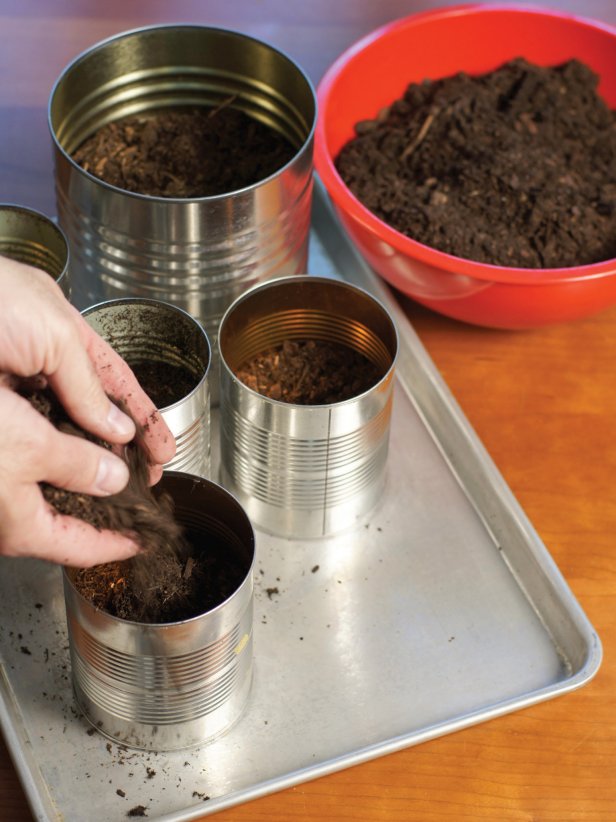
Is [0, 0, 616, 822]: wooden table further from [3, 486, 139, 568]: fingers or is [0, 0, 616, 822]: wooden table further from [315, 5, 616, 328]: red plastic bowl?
[3, 486, 139, 568]: fingers

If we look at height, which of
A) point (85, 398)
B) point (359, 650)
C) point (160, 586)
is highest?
point (85, 398)

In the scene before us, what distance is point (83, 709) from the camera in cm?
107

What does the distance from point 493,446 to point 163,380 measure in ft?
1.33

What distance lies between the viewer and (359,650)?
114cm

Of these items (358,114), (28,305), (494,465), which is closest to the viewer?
(28,305)

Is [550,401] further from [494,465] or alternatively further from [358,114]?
[358,114]

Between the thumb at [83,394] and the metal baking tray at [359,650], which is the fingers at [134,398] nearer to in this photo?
the thumb at [83,394]

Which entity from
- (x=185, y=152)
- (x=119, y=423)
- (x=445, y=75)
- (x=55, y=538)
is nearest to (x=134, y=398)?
(x=119, y=423)

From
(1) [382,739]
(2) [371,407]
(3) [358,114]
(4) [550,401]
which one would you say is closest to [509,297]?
(4) [550,401]

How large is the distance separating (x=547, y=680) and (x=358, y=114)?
2.70 ft

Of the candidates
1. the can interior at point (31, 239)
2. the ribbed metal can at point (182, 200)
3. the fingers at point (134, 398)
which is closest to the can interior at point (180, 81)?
the ribbed metal can at point (182, 200)

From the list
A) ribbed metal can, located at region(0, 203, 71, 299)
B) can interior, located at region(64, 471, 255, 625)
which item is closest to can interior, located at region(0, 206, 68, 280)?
ribbed metal can, located at region(0, 203, 71, 299)

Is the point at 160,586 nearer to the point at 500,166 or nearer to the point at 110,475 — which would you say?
the point at 110,475

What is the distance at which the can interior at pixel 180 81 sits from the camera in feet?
4.29
